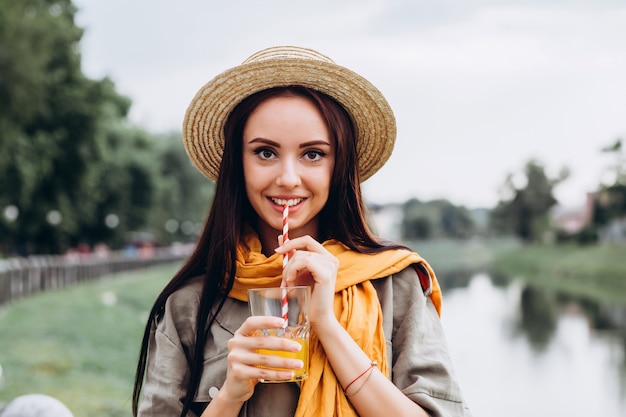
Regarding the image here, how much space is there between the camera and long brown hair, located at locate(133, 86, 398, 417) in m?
1.95

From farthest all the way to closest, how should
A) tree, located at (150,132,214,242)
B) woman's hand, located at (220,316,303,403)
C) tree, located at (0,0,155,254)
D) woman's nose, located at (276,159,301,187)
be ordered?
tree, located at (150,132,214,242) < tree, located at (0,0,155,254) < woman's nose, located at (276,159,301,187) < woman's hand, located at (220,316,303,403)

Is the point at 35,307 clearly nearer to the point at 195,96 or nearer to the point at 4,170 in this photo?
the point at 4,170

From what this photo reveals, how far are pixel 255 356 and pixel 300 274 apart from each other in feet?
0.79

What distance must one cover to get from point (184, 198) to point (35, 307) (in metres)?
29.7

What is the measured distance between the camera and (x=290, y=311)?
1.68 meters

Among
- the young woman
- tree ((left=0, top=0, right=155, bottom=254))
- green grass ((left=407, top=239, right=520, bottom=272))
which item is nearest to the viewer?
the young woman

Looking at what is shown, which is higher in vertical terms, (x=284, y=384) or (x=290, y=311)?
(x=290, y=311)

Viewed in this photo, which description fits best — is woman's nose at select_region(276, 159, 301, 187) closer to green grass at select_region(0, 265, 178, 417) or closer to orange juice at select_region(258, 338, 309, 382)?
orange juice at select_region(258, 338, 309, 382)

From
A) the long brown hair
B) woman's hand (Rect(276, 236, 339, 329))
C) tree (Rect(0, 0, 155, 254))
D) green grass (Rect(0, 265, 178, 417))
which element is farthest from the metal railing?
woman's hand (Rect(276, 236, 339, 329))

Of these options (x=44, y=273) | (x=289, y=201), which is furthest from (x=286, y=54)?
(x=44, y=273)

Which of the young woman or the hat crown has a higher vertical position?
the hat crown

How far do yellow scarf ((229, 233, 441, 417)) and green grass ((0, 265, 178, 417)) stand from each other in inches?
88.1

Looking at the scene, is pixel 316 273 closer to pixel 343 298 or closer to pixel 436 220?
pixel 343 298

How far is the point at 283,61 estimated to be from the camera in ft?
6.30
